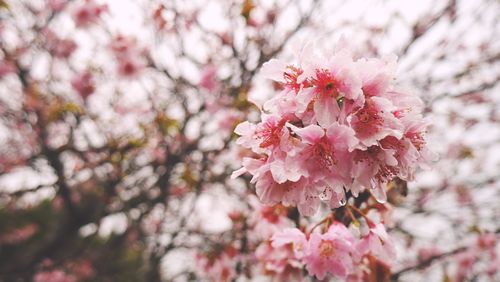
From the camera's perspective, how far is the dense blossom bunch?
119 cm

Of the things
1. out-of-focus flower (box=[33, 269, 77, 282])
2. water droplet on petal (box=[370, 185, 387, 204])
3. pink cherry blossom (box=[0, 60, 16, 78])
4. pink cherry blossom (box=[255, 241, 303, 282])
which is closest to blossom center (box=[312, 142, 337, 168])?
water droplet on petal (box=[370, 185, 387, 204])

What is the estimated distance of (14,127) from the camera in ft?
22.2

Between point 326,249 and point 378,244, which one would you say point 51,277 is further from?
point 378,244

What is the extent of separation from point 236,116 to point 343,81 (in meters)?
3.17

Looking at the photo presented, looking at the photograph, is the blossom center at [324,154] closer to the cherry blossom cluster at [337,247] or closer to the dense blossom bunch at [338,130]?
the dense blossom bunch at [338,130]

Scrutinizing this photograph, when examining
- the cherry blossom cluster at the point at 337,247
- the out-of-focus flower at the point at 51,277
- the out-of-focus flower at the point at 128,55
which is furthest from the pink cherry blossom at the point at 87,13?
the out-of-focus flower at the point at 51,277

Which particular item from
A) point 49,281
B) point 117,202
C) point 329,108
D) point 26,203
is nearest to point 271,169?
point 329,108

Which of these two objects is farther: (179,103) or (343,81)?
(179,103)

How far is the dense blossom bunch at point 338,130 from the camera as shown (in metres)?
Answer: 1.19

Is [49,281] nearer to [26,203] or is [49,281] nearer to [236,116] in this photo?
[26,203]

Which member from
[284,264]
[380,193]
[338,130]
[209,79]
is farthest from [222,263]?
[338,130]

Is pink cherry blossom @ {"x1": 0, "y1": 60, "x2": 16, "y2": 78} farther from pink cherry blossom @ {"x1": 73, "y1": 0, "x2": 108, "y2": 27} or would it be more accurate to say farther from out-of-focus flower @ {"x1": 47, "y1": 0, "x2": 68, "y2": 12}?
pink cherry blossom @ {"x1": 73, "y1": 0, "x2": 108, "y2": 27}

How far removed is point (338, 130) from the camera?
116 cm

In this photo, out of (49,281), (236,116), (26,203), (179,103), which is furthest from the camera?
(26,203)
